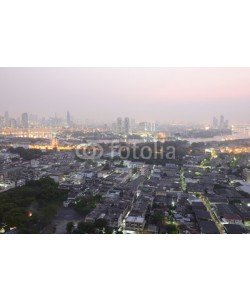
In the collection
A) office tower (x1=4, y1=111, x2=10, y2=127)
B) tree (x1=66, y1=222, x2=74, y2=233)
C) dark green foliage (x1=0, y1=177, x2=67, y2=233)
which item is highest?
office tower (x1=4, y1=111, x2=10, y2=127)

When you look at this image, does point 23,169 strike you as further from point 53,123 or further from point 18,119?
point 53,123

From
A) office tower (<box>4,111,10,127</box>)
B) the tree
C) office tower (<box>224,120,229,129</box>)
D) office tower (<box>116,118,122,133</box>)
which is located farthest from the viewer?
office tower (<box>224,120,229,129</box>)

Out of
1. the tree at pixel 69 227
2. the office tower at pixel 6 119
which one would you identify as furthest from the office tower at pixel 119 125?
the tree at pixel 69 227

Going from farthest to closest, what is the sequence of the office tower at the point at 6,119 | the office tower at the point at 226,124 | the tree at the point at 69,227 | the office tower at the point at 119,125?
the office tower at the point at 226,124, the office tower at the point at 6,119, the office tower at the point at 119,125, the tree at the point at 69,227

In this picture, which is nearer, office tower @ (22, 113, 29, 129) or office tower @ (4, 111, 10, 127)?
office tower @ (22, 113, 29, 129)

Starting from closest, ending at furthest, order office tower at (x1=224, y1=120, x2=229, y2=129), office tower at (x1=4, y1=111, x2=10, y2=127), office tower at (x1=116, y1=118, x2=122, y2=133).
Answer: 1. office tower at (x1=116, y1=118, x2=122, y2=133)
2. office tower at (x1=4, y1=111, x2=10, y2=127)
3. office tower at (x1=224, y1=120, x2=229, y2=129)

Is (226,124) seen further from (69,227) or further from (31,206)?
(69,227)

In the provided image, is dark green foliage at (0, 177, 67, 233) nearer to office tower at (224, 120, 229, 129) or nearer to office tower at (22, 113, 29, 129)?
office tower at (22, 113, 29, 129)

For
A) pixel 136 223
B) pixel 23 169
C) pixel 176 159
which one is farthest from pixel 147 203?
pixel 176 159

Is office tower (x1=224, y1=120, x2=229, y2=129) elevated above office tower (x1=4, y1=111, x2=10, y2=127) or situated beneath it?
situated beneath

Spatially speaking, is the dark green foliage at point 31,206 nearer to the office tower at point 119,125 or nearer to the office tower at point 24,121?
the office tower at point 119,125

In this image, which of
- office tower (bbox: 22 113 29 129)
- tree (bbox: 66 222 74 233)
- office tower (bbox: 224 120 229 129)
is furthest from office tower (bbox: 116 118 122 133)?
tree (bbox: 66 222 74 233)
